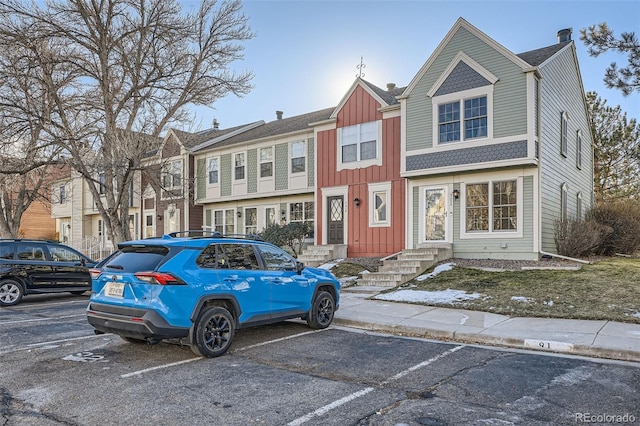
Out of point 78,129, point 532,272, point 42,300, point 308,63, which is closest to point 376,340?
point 532,272

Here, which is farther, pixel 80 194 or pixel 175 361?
pixel 80 194

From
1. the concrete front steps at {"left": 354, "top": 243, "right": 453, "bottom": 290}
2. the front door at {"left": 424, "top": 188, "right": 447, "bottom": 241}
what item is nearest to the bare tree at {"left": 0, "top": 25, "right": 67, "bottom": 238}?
the concrete front steps at {"left": 354, "top": 243, "right": 453, "bottom": 290}

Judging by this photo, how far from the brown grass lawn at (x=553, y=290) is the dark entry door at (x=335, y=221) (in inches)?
233

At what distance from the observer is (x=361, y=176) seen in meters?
18.3

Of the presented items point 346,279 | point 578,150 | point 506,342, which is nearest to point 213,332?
point 506,342

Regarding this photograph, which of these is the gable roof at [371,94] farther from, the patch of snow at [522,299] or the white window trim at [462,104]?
the patch of snow at [522,299]

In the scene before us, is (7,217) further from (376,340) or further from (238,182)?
(376,340)

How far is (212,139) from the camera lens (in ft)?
83.7

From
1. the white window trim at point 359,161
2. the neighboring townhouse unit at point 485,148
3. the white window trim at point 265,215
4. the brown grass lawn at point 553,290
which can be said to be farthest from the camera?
the white window trim at point 265,215

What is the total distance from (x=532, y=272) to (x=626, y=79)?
5827 millimetres

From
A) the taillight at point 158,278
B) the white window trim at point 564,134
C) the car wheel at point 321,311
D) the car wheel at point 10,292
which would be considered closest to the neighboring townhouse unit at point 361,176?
the white window trim at point 564,134

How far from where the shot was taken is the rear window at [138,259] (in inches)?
242

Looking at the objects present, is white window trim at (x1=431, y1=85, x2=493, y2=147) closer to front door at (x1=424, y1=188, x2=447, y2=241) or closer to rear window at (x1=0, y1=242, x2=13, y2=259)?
front door at (x1=424, y1=188, x2=447, y2=241)
